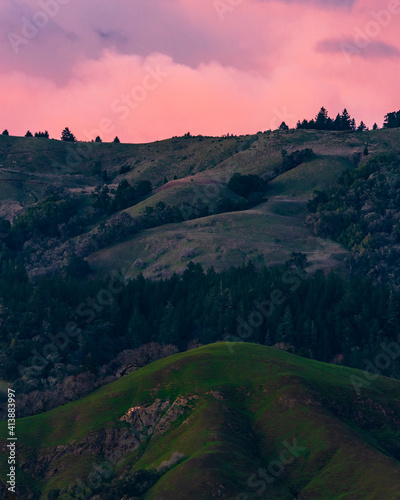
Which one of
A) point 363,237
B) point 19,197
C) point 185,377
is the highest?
point 19,197

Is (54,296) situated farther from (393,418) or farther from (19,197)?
(19,197)

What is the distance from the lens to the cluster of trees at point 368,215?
5349 inches

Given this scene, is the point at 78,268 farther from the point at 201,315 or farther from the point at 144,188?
the point at 144,188

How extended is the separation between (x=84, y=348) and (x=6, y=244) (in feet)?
230

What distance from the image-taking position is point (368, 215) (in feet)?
497

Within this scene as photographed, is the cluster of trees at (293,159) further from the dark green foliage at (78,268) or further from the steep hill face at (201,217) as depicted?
the dark green foliage at (78,268)

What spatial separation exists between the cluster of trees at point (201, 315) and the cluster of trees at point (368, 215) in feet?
81.6

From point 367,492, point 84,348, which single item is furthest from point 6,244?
point 367,492

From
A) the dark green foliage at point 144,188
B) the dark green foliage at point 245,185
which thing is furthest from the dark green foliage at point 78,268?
the dark green foliage at point 245,185

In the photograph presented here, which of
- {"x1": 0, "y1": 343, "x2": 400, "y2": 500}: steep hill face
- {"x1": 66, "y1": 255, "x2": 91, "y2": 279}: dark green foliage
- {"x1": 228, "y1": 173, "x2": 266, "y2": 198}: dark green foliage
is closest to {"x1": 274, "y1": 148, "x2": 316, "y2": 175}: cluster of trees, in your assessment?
{"x1": 228, "y1": 173, "x2": 266, "y2": 198}: dark green foliage

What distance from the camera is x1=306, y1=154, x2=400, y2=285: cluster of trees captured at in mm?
135875

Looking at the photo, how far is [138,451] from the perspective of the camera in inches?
2201

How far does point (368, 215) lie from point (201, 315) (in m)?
59.0

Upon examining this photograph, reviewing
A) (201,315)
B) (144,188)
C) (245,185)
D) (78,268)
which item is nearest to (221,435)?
(201,315)
